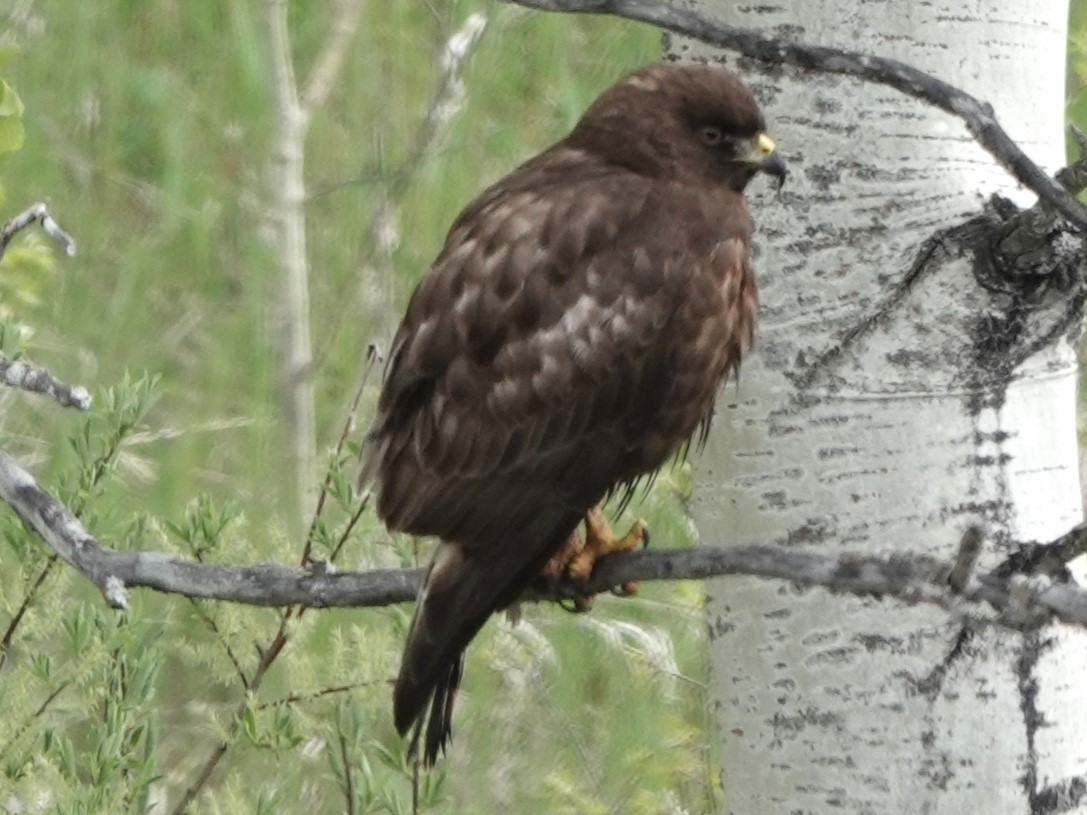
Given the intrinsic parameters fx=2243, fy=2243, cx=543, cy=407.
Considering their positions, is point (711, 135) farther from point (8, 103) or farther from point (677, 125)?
point (8, 103)

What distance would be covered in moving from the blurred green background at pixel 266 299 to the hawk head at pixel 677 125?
0.71 metres

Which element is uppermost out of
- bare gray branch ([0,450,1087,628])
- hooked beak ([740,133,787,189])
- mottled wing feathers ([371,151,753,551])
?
hooked beak ([740,133,787,189])

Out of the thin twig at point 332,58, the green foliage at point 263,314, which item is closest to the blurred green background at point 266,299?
the green foliage at point 263,314

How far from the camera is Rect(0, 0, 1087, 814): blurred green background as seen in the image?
4.11 meters

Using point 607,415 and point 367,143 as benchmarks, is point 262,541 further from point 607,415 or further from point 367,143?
point 607,415

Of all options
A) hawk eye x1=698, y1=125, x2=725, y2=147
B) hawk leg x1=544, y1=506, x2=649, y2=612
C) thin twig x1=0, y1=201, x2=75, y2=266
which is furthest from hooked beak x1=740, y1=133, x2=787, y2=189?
thin twig x1=0, y1=201, x2=75, y2=266

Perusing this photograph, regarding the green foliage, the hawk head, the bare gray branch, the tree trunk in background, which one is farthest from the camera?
the green foliage

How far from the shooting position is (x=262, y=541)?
4402mm

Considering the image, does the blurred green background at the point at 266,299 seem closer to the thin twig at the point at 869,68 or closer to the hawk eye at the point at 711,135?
the hawk eye at the point at 711,135

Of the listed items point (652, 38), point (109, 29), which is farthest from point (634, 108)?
point (109, 29)

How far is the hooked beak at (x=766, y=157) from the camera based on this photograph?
2.69 metres

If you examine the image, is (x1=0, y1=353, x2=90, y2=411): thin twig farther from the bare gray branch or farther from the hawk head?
the hawk head

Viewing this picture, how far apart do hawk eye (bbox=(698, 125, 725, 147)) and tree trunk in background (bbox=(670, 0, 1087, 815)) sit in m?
0.19

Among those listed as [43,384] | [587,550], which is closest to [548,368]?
[587,550]
